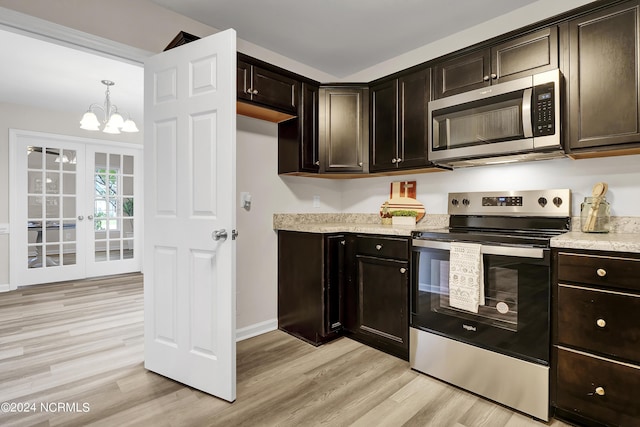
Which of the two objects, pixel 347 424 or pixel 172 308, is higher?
pixel 172 308

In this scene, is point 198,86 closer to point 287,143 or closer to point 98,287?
point 287,143

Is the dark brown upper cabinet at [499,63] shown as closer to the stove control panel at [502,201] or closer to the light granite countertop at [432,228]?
the stove control panel at [502,201]

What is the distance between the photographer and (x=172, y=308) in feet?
6.88

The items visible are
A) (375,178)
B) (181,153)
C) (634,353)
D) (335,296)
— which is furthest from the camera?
(375,178)

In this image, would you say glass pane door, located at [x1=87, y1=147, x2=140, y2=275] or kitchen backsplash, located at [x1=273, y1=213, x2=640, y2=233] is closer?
kitchen backsplash, located at [x1=273, y1=213, x2=640, y2=233]

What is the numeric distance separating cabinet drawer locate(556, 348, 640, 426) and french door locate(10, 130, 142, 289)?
19.6 ft

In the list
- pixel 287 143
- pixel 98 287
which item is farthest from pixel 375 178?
pixel 98 287

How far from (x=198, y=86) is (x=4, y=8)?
1.07 m

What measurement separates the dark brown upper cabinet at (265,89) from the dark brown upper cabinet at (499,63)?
1140 millimetres

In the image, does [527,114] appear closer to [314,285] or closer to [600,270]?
[600,270]

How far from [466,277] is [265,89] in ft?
6.44

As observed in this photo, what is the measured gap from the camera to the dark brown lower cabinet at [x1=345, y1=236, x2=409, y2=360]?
7.72 ft

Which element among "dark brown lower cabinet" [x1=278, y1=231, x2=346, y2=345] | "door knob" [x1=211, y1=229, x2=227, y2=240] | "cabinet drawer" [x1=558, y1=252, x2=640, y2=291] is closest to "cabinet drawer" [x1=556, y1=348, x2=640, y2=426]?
"cabinet drawer" [x1=558, y1=252, x2=640, y2=291]

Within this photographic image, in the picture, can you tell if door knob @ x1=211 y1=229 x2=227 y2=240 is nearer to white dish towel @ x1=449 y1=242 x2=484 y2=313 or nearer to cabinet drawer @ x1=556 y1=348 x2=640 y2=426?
white dish towel @ x1=449 y1=242 x2=484 y2=313
